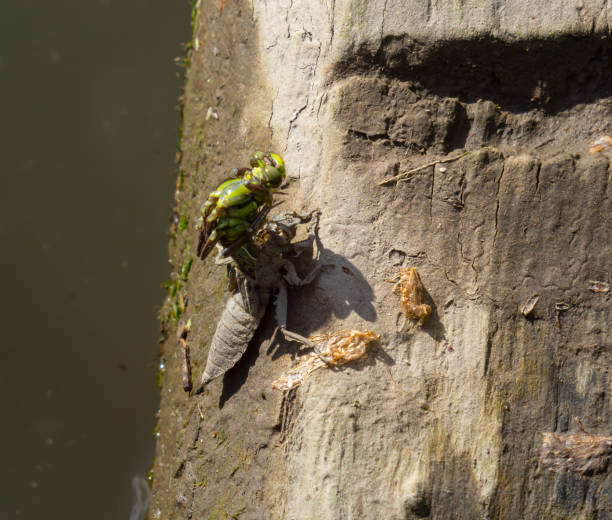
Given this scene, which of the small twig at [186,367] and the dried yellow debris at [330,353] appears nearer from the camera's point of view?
the dried yellow debris at [330,353]

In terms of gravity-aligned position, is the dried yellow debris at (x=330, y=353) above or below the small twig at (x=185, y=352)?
above

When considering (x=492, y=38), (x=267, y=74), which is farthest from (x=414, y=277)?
(x=267, y=74)

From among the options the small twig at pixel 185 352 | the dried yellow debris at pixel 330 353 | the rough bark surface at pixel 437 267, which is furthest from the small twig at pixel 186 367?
the dried yellow debris at pixel 330 353

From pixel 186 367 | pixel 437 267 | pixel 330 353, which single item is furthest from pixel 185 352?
pixel 437 267

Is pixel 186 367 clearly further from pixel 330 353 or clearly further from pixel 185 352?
pixel 330 353

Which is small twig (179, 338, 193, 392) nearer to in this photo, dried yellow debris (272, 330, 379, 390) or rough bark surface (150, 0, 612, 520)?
rough bark surface (150, 0, 612, 520)

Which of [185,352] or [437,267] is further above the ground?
[437,267]

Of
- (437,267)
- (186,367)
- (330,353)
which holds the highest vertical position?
Result: (437,267)

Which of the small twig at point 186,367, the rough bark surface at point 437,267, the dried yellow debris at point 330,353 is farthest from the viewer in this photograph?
the small twig at point 186,367

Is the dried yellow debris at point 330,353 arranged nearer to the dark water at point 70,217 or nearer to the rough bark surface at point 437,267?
the rough bark surface at point 437,267
